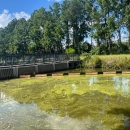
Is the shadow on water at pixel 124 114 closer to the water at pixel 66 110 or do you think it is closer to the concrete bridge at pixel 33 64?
the water at pixel 66 110

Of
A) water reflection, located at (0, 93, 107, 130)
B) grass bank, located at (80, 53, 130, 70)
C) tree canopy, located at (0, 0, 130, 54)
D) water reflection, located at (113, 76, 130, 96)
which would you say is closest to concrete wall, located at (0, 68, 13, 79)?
water reflection, located at (113, 76, 130, 96)

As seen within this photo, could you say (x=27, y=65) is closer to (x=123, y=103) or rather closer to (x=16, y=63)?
(x=16, y=63)

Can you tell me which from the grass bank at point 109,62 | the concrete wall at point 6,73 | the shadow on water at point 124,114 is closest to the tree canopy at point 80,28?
the grass bank at point 109,62

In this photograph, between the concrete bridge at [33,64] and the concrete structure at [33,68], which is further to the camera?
the concrete bridge at [33,64]

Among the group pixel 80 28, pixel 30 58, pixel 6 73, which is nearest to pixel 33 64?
pixel 30 58

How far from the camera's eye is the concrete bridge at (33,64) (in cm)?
1638

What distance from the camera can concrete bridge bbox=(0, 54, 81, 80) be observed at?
16375 millimetres

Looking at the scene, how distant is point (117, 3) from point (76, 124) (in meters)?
33.5

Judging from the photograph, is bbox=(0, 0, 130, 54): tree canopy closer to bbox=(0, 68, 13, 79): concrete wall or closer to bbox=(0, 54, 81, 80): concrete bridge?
bbox=(0, 54, 81, 80): concrete bridge

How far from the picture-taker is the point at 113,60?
22469 millimetres

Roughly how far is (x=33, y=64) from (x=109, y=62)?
8553mm

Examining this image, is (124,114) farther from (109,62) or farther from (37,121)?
(109,62)

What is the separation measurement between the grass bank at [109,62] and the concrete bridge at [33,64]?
1.91 metres

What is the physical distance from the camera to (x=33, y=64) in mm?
19625
